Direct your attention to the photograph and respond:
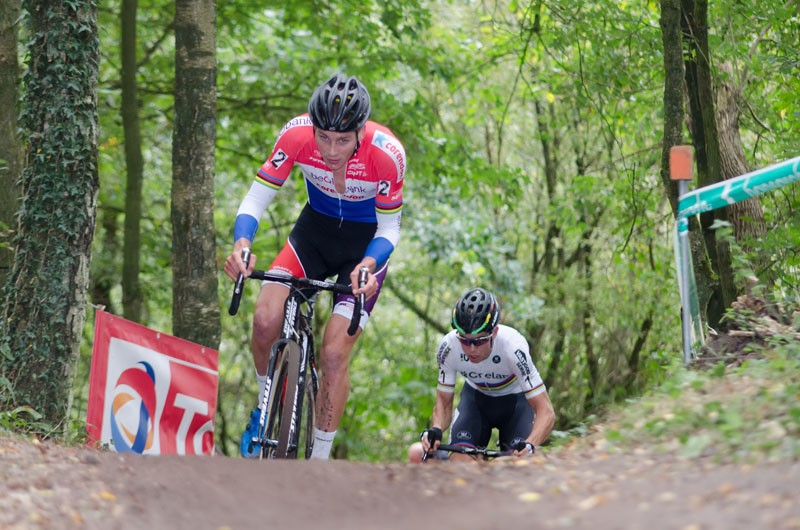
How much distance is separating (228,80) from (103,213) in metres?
3.34

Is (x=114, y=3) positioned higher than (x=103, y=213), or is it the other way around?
(x=114, y=3)

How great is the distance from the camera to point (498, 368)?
754cm

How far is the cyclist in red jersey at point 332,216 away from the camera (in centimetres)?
614

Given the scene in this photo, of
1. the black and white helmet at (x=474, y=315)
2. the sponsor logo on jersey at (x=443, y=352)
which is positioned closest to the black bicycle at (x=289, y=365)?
the black and white helmet at (x=474, y=315)

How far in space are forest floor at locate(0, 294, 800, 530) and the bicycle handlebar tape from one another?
1038 mm

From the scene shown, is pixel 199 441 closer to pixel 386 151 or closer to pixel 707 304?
pixel 386 151

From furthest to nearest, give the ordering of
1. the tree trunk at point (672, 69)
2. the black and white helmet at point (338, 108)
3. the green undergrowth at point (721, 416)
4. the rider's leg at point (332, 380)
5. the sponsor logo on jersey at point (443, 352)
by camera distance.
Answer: the tree trunk at point (672, 69) < the sponsor logo on jersey at point (443, 352) < the rider's leg at point (332, 380) < the black and white helmet at point (338, 108) < the green undergrowth at point (721, 416)

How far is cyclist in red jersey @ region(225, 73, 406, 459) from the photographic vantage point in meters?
6.14

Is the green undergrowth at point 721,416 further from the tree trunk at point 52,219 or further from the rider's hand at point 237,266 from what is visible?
the tree trunk at point 52,219

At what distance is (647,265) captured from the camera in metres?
17.9

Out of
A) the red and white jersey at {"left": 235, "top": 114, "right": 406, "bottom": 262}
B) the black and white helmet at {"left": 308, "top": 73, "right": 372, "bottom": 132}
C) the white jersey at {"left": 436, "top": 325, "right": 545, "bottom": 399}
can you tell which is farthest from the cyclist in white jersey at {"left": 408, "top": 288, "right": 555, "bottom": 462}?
the black and white helmet at {"left": 308, "top": 73, "right": 372, "bottom": 132}

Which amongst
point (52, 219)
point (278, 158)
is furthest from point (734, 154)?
point (52, 219)

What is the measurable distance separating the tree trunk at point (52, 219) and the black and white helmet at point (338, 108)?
6.63 ft

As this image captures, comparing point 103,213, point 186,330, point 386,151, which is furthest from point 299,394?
point 103,213
